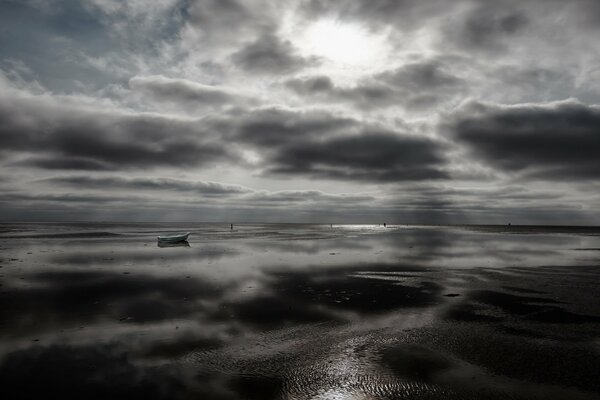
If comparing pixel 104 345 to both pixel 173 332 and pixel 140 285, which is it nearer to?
pixel 173 332

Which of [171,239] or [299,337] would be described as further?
[171,239]

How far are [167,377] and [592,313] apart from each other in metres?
18.7

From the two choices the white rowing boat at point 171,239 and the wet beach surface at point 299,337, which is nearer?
the wet beach surface at point 299,337

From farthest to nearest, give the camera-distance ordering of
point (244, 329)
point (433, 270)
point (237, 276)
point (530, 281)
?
1. point (433, 270)
2. point (237, 276)
3. point (530, 281)
4. point (244, 329)

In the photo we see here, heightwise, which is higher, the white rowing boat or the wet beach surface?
the white rowing boat

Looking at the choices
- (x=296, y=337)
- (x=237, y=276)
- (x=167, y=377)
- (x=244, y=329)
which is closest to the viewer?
(x=167, y=377)

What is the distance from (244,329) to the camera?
47.4 feet

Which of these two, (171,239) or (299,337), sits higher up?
(171,239)

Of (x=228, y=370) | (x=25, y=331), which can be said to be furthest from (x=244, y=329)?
(x=25, y=331)

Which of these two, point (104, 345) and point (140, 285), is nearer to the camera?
point (104, 345)

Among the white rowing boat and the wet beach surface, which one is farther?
the white rowing boat

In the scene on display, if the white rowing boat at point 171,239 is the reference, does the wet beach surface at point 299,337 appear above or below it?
below

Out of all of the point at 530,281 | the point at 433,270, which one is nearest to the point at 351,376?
the point at 530,281

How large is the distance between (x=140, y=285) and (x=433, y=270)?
23.4 m
